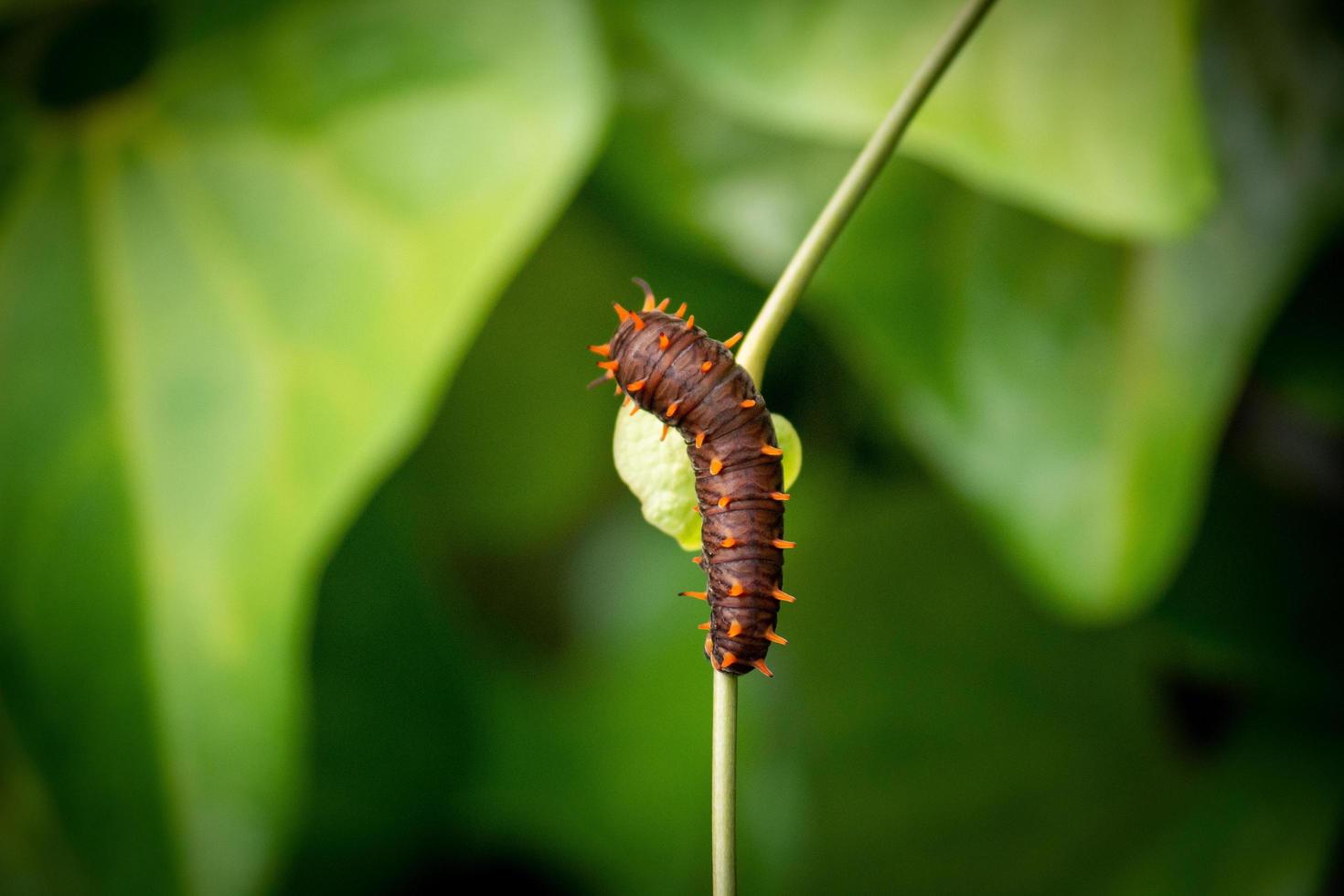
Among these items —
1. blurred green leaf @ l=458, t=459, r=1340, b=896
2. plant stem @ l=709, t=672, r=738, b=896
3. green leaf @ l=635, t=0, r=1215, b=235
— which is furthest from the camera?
blurred green leaf @ l=458, t=459, r=1340, b=896

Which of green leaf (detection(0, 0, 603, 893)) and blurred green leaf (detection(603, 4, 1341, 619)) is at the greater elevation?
blurred green leaf (detection(603, 4, 1341, 619))

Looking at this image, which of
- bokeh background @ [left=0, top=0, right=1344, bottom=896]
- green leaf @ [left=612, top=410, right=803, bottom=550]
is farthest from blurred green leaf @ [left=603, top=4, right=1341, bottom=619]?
green leaf @ [left=612, top=410, right=803, bottom=550]

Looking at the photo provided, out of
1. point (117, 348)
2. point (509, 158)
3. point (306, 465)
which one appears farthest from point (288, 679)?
point (509, 158)

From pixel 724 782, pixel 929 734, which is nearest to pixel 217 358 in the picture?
pixel 724 782

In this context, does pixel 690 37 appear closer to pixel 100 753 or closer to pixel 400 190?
pixel 400 190

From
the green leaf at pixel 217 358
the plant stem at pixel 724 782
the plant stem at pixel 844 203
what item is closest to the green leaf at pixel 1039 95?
the green leaf at pixel 217 358

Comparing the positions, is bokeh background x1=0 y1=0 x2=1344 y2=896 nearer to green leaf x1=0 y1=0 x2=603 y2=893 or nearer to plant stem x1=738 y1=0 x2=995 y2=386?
green leaf x1=0 y1=0 x2=603 y2=893
